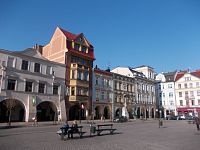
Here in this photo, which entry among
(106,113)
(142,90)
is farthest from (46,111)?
(142,90)

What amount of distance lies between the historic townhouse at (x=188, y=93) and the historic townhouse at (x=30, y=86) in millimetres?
49120

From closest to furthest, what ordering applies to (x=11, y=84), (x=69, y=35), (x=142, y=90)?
(x=11, y=84), (x=69, y=35), (x=142, y=90)

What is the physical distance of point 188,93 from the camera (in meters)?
73.5

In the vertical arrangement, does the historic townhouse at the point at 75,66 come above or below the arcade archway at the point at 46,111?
above

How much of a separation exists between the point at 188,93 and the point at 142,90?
1858 centimetres

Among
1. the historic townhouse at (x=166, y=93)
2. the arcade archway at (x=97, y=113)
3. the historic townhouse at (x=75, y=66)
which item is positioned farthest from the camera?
the historic townhouse at (x=166, y=93)

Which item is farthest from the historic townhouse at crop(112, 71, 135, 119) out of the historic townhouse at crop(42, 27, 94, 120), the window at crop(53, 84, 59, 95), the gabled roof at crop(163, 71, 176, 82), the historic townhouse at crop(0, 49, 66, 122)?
the gabled roof at crop(163, 71, 176, 82)

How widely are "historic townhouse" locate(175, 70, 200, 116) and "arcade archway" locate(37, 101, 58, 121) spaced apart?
49377 mm

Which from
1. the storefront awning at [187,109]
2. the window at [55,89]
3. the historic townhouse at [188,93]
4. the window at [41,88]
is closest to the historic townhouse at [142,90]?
the storefront awning at [187,109]

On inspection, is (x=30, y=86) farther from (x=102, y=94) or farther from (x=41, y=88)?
(x=102, y=94)

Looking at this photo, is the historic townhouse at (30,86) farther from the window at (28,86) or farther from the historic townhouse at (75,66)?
the historic townhouse at (75,66)

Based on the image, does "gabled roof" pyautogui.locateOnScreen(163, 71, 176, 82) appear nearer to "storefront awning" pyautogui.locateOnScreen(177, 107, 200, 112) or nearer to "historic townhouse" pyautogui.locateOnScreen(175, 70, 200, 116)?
"historic townhouse" pyautogui.locateOnScreen(175, 70, 200, 116)

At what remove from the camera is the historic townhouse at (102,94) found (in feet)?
165

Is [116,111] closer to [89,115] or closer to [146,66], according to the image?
[89,115]
